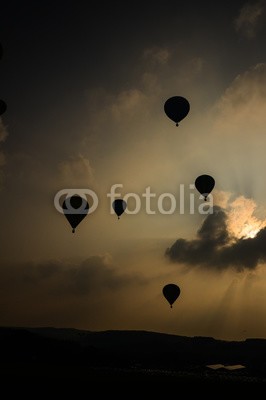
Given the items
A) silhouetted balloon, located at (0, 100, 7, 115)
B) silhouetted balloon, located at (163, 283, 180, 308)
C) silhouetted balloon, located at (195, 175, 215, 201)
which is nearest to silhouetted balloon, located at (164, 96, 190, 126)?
silhouetted balloon, located at (195, 175, 215, 201)

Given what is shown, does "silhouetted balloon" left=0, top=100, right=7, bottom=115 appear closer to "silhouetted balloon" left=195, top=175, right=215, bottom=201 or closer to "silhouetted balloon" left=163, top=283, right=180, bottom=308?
"silhouetted balloon" left=195, top=175, right=215, bottom=201

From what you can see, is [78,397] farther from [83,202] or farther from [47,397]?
[83,202]

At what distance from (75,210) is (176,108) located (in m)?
14.0

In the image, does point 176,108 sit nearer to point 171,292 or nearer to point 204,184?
point 204,184

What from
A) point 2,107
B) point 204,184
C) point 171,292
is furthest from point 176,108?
point 171,292

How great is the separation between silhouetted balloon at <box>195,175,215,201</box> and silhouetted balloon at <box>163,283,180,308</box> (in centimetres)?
1516

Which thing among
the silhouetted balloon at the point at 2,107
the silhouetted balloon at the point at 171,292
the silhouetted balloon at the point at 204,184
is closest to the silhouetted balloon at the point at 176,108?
the silhouetted balloon at the point at 204,184

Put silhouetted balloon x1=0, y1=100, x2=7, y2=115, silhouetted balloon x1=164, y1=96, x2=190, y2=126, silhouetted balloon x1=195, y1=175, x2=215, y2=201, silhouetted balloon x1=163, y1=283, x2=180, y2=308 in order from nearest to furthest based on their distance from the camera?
1. silhouetted balloon x1=0, y1=100, x2=7, y2=115
2. silhouetted balloon x1=164, y1=96, x2=190, y2=126
3. silhouetted balloon x1=195, y1=175, x2=215, y2=201
4. silhouetted balloon x1=163, y1=283, x2=180, y2=308

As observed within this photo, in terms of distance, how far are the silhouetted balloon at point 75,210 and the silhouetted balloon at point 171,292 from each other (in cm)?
1514

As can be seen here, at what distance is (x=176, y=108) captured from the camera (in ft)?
137

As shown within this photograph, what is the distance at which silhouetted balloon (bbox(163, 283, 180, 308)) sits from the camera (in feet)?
181

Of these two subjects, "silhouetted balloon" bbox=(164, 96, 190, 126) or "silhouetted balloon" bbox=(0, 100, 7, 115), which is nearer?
"silhouetted balloon" bbox=(0, 100, 7, 115)

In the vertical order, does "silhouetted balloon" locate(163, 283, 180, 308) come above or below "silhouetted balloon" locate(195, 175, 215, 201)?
below

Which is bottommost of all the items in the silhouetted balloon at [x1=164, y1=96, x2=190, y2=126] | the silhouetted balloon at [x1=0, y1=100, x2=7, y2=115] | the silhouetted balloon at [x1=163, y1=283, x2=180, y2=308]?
the silhouetted balloon at [x1=163, y1=283, x2=180, y2=308]
